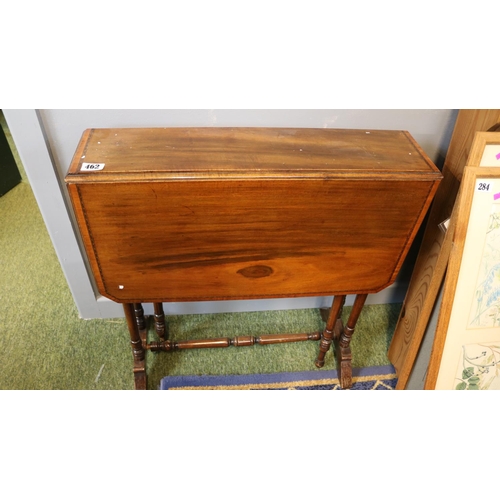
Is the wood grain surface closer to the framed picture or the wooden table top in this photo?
the wooden table top

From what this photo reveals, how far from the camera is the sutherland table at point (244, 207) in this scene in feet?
3.43

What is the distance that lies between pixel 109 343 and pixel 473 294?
1383 mm

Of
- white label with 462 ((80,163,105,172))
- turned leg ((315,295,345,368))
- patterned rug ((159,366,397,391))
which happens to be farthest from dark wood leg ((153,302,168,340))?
white label with 462 ((80,163,105,172))

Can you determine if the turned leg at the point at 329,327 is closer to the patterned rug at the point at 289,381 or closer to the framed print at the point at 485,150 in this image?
the patterned rug at the point at 289,381

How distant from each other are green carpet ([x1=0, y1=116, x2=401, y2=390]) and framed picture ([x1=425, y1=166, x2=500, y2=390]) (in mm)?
421

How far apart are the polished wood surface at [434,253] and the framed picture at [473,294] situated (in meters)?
0.06

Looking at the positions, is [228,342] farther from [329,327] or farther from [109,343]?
[109,343]

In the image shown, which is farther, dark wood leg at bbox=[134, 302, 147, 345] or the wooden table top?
dark wood leg at bbox=[134, 302, 147, 345]

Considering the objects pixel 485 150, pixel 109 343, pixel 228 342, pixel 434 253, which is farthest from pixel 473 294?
pixel 109 343

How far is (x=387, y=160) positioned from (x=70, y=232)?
3.69ft

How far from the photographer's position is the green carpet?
167cm
